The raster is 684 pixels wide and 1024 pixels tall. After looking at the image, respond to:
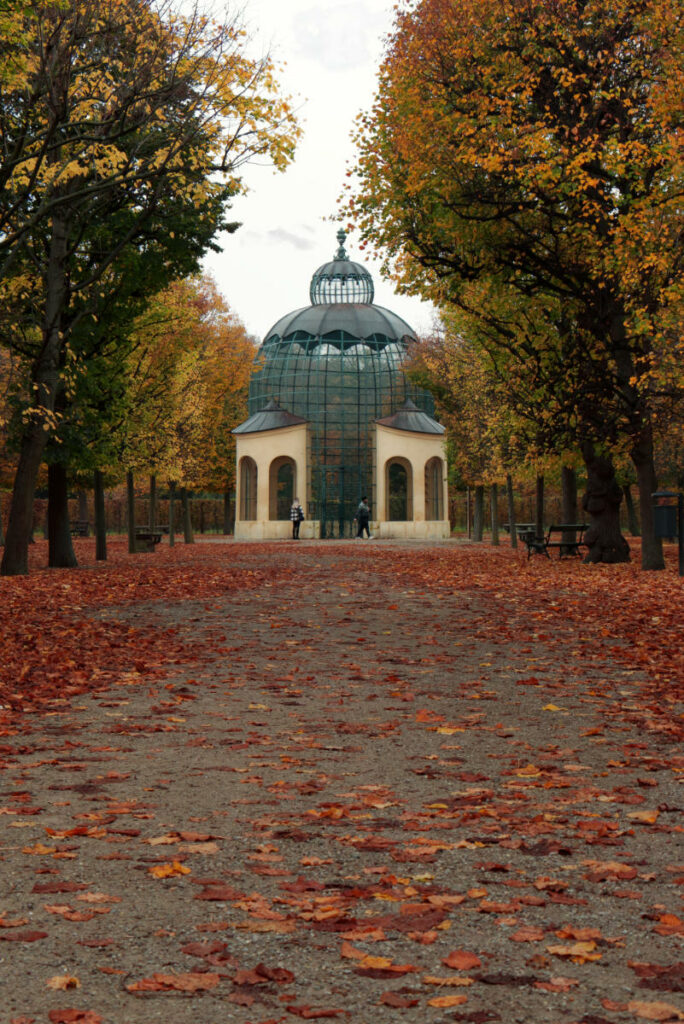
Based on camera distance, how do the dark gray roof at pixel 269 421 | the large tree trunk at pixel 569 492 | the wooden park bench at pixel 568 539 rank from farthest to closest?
the dark gray roof at pixel 269 421 < the large tree trunk at pixel 569 492 < the wooden park bench at pixel 568 539

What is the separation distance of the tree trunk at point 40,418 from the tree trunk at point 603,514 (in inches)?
472

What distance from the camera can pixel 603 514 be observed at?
82.3 feet

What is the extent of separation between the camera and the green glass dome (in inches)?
2245

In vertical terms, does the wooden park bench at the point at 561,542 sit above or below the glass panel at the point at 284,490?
below

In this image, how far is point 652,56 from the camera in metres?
19.9

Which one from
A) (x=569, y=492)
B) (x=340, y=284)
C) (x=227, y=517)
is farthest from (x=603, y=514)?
(x=227, y=517)

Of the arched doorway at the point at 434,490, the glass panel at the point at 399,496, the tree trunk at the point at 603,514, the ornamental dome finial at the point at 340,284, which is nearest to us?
the tree trunk at the point at 603,514

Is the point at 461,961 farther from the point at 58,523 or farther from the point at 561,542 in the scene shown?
the point at 561,542

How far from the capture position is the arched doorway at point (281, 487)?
56250mm

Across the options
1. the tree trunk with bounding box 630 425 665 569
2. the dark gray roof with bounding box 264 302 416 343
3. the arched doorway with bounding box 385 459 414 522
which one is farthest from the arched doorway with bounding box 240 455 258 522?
the tree trunk with bounding box 630 425 665 569

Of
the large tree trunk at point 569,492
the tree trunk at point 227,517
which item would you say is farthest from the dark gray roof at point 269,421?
the large tree trunk at point 569,492

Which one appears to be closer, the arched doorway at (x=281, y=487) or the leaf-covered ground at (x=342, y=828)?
the leaf-covered ground at (x=342, y=828)

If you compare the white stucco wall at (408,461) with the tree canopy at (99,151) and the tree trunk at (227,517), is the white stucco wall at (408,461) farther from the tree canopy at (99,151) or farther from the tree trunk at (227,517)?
the tree canopy at (99,151)

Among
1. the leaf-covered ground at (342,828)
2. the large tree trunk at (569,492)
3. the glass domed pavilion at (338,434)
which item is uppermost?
the glass domed pavilion at (338,434)
